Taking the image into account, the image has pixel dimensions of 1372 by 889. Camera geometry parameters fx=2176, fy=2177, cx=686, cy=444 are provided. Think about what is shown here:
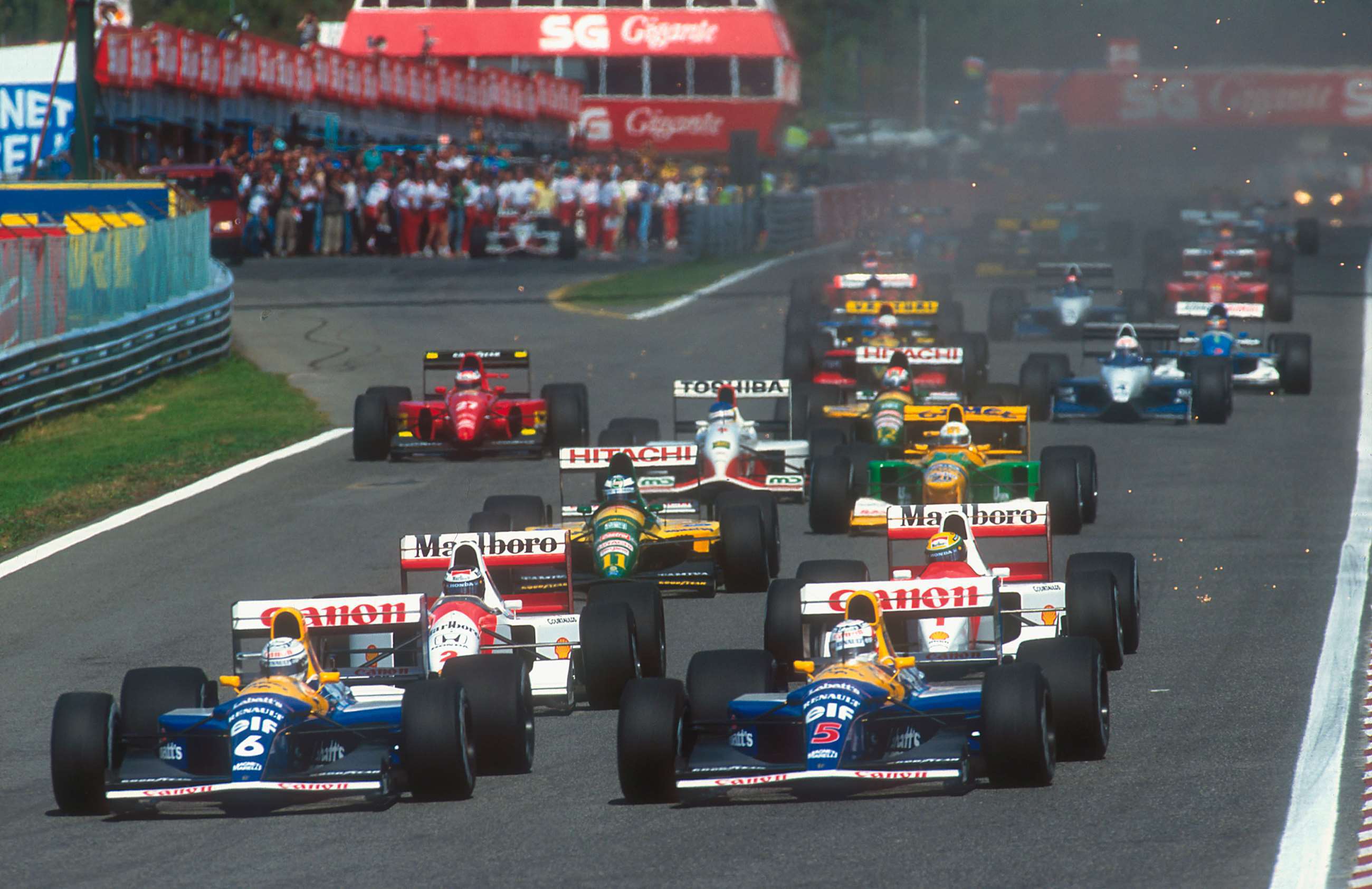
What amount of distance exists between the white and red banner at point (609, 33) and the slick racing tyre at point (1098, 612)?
Result: 226 feet

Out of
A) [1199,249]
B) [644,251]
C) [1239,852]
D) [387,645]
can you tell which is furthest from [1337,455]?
[644,251]

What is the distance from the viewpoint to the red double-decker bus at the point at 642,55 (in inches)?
3147

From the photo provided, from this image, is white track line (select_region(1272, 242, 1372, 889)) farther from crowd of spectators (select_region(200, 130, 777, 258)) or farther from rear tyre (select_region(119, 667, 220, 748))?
crowd of spectators (select_region(200, 130, 777, 258))

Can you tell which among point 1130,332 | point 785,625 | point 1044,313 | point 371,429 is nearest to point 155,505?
point 371,429

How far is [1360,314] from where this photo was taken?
3669 centimetres

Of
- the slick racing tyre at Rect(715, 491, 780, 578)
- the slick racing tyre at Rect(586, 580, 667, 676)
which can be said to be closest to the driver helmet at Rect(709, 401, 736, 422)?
the slick racing tyre at Rect(715, 491, 780, 578)

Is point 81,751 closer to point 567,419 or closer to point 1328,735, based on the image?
point 1328,735

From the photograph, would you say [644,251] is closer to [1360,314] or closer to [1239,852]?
[1360,314]

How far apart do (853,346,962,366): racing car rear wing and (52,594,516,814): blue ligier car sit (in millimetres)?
12725

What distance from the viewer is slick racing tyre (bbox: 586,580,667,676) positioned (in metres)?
11.9

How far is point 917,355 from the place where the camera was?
74.6 ft

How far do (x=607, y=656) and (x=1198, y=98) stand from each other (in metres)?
56.6

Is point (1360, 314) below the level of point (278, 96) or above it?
below

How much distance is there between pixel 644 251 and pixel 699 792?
39.2 meters
